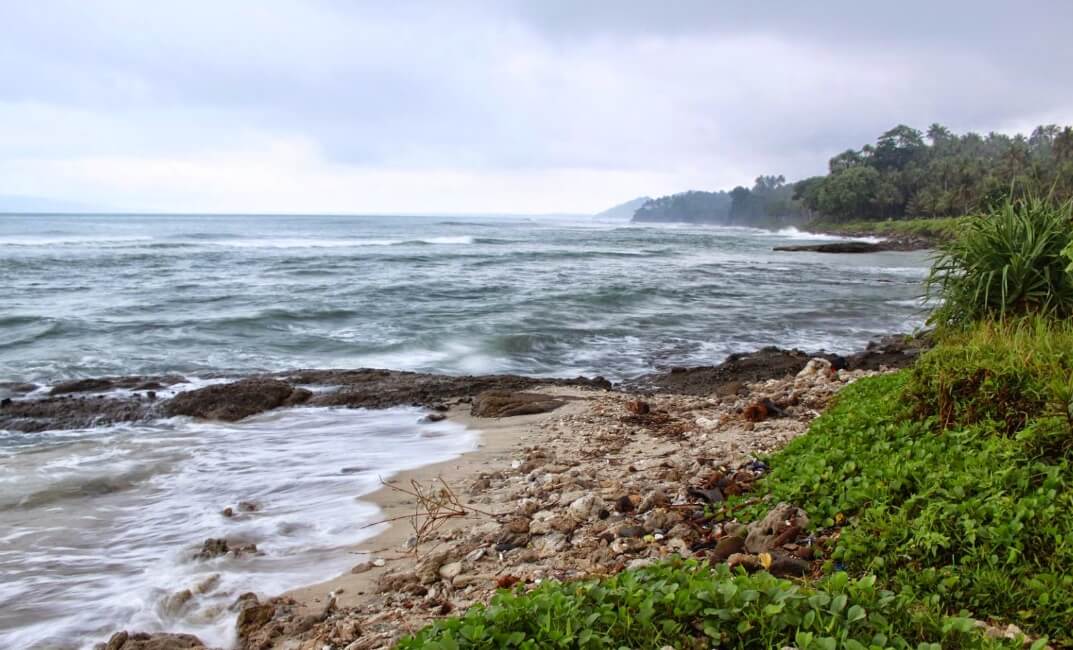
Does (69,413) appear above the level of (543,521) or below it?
below

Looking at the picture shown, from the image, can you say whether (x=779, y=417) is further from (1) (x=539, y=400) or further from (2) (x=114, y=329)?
(2) (x=114, y=329)

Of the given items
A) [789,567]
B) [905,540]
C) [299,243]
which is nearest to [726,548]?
[789,567]

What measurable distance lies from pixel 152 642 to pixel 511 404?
6030 millimetres

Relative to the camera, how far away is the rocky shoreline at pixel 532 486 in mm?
4004

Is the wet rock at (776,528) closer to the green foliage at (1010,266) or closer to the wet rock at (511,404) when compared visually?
the green foliage at (1010,266)

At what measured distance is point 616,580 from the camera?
303 centimetres

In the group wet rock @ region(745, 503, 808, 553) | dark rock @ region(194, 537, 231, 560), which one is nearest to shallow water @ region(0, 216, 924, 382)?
dark rock @ region(194, 537, 231, 560)

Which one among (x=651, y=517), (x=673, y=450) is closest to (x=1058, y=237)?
(x=673, y=450)

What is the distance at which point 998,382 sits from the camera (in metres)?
4.63

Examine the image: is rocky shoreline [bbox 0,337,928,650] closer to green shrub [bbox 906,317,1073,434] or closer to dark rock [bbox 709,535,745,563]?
dark rock [bbox 709,535,745,563]

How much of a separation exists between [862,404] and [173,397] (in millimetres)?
9550

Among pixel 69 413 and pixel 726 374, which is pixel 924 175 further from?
pixel 69 413

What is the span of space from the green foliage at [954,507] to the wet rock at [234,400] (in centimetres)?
773

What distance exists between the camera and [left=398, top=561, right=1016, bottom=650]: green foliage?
250 cm
